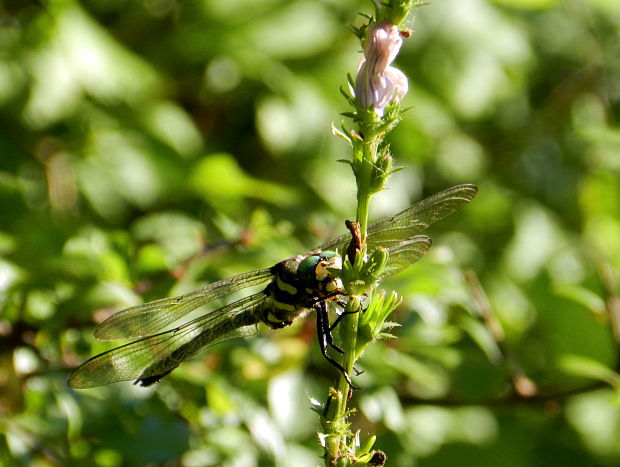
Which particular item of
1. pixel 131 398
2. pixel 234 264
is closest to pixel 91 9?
pixel 234 264

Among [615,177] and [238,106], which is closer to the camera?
[238,106]

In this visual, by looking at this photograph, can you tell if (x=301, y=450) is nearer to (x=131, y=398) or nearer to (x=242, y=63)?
(x=131, y=398)

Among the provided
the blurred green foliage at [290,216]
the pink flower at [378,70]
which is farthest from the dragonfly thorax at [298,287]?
the pink flower at [378,70]

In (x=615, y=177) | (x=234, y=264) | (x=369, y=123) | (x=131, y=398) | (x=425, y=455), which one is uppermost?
(x=369, y=123)

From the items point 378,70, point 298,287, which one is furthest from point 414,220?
point 378,70

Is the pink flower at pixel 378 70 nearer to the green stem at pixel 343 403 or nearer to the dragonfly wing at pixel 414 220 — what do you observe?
the green stem at pixel 343 403

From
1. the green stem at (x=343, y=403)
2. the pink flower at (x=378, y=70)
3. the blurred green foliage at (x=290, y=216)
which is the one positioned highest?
the pink flower at (x=378, y=70)

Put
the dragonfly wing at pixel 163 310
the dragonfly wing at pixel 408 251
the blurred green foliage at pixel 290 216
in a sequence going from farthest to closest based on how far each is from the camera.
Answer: the blurred green foliage at pixel 290 216
the dragonfly wing at pixel 163 310
the dragonfly wing at pixel 408 251
